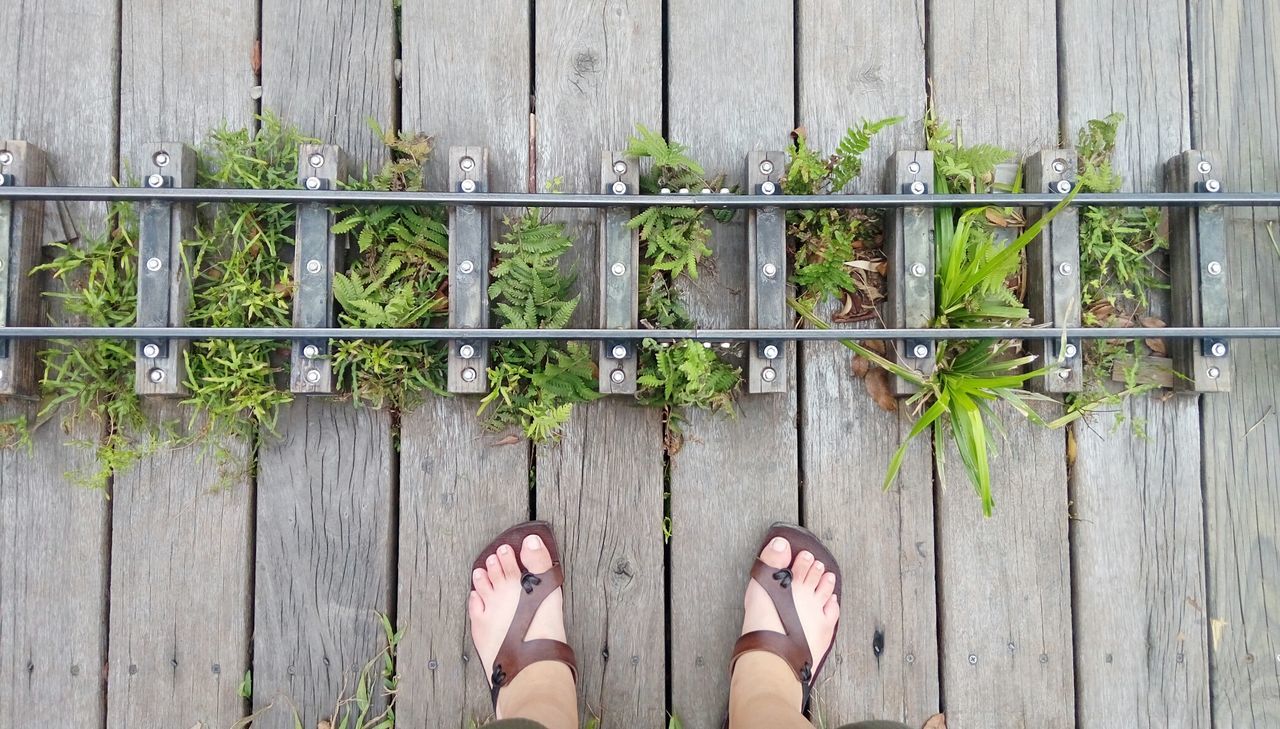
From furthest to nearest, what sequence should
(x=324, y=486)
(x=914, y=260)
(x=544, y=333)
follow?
(x=324, y=486), (x=914, y=260), (x=544, y=333)

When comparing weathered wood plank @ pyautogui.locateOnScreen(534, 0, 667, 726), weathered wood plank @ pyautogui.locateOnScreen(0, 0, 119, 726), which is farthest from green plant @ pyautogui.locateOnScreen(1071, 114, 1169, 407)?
weathered wood plank @ pyautogui.locateOnScreen(0, 0, 119, 726)

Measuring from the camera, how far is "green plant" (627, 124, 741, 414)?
2395 mm

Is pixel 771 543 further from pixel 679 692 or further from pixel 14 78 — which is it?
pixel 14 78

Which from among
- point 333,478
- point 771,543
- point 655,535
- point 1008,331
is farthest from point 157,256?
point 1008,331

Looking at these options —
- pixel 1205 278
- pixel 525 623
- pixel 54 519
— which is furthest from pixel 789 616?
pixel 54 519

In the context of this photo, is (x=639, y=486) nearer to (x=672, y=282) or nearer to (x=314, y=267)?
(x=672, y=282)

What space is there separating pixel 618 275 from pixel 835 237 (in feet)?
2.45

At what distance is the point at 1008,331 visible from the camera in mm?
2396

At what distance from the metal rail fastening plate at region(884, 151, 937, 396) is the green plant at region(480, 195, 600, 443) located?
106 centimetres

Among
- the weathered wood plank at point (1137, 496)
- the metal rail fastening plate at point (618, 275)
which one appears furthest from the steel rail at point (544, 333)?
the weathered wood plank at point (1137, 496)

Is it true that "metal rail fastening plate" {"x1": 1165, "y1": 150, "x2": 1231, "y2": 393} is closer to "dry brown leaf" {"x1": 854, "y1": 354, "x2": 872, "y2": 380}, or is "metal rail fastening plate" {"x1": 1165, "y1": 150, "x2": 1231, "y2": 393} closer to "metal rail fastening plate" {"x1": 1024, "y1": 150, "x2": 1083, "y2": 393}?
"metal rail fastening plate" {"x1": 1024, "y1": 150, "x2": 1083, "y2": 393}

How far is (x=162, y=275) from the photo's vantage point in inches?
94.3

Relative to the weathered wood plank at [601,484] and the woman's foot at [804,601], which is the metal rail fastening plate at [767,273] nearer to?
the weathered wood plank at [601,484]

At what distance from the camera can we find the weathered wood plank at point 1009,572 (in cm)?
259
